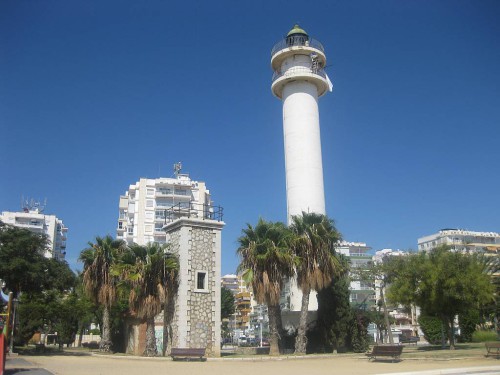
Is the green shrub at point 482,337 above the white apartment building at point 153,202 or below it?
below

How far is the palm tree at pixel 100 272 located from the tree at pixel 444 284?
19.7m

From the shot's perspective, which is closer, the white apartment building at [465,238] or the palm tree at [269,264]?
the palm tree at [269,264]

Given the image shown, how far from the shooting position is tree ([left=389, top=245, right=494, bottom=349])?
1292 inches

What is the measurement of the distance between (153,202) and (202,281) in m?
78.6

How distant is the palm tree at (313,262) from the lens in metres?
31.9

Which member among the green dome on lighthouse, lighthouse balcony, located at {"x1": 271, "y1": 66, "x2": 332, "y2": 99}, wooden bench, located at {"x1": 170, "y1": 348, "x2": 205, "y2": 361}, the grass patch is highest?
the green dome on lighthouse

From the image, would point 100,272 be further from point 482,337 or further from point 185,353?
point 482,337

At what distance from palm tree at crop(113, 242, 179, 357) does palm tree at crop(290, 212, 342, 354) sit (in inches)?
312

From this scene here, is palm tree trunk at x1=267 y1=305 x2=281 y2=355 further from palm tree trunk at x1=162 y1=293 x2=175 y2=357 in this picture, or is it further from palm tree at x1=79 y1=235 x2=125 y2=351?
palm tree at x1=79 y1=235 x2=125 y2=351

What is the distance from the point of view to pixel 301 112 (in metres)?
50.4

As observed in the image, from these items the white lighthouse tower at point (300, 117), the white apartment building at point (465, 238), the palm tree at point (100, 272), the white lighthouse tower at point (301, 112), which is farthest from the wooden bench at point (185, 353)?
the white apartment building at point (465, 238)

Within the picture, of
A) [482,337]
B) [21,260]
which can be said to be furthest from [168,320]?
[482,337]

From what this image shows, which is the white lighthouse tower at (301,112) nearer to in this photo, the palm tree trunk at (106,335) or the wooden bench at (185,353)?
the palm tree trunk at (106,335)

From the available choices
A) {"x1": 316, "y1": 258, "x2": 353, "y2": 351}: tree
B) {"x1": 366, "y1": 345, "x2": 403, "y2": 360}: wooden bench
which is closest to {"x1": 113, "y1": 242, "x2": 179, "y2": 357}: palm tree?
{"x1": 316, "y1": 258, "x2": 353, "y2": 351}: tree
